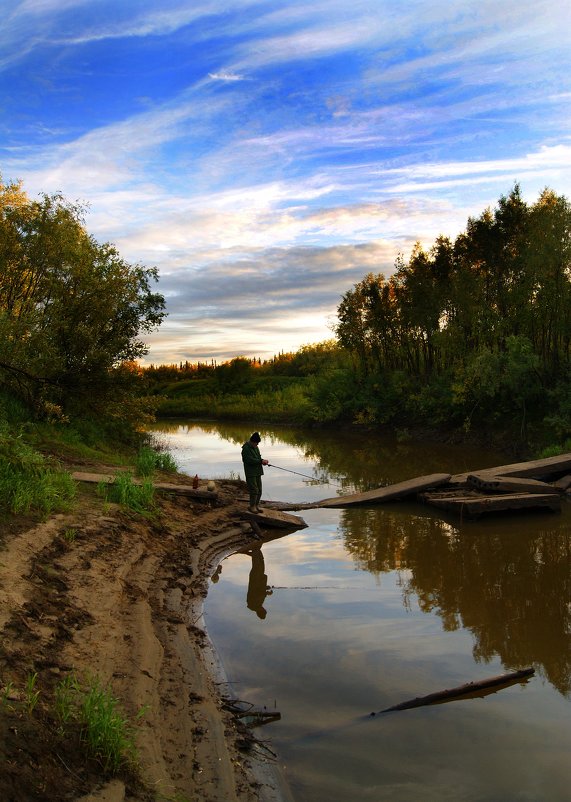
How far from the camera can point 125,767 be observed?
13.1ft

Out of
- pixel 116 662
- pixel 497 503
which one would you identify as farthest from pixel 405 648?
pixel 497 503

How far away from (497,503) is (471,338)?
19913 millimetres

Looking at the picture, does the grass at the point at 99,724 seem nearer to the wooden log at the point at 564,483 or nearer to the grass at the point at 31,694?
the grass at the point at 31,694

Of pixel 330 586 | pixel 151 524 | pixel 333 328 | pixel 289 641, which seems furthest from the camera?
pixel 333 328

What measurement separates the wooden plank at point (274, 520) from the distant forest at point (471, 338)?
8.35 m

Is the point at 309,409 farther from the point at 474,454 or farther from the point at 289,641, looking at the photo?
the point at 289,641

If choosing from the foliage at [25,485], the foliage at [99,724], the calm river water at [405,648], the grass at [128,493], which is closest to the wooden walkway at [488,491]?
the calm river water at [405,648]

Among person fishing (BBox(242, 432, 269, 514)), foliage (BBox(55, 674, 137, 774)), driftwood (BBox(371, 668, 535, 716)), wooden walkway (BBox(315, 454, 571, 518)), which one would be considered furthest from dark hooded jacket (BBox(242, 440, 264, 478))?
foliage (BBox(55, 674, 137, 774))

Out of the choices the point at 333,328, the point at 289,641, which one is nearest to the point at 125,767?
the point at 289,641

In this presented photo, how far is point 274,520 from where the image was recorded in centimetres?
1372

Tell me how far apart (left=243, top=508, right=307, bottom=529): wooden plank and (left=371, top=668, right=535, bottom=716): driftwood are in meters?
7.57

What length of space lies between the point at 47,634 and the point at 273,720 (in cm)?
231

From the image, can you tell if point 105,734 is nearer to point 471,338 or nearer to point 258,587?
point 258,587

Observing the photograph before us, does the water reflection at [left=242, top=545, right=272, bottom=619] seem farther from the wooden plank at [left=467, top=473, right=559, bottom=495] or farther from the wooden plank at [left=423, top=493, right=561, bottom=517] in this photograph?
the wooden plank at [left=467, top=473, right=559, bottom=495]
